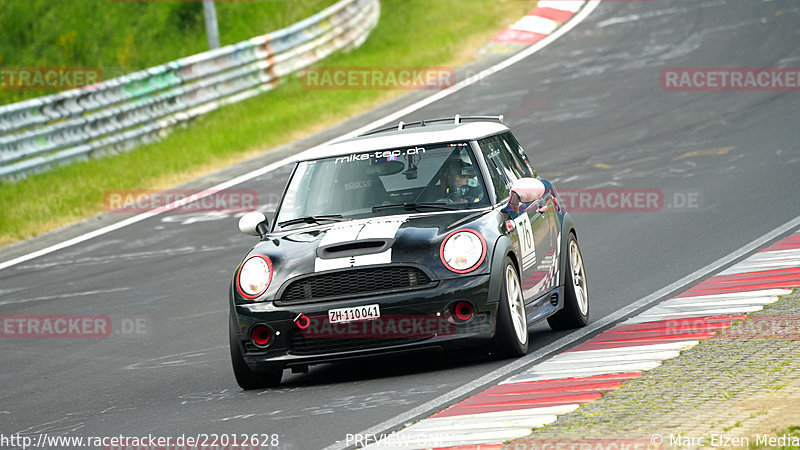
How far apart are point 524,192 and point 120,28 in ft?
72.7

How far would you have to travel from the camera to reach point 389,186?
870cm

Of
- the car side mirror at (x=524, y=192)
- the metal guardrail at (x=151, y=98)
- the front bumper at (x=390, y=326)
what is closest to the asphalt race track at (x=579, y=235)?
the front bumper at (x=390, y=326)

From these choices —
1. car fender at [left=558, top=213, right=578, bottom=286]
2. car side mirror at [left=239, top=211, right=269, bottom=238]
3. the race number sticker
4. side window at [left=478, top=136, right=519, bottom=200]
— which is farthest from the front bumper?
car fender at [left=558, top=213, right=578, bottom=286]

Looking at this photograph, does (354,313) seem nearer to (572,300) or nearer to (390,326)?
(390,326)

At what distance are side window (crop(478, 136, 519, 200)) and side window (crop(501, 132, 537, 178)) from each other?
0.12m

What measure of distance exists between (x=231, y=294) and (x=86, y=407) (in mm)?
1192

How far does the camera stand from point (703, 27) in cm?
2323

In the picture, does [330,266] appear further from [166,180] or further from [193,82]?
[193,82]

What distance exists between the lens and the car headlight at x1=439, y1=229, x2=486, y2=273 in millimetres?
7766

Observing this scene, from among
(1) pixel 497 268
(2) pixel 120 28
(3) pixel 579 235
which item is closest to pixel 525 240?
(1) pixel 497 268

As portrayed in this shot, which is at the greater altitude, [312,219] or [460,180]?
[460,180]

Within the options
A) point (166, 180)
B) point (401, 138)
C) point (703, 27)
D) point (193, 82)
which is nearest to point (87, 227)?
point (166, 180)

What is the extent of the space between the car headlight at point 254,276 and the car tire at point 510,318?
147cm

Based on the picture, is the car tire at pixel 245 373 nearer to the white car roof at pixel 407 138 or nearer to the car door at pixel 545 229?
the white car roof at pixel 407 138
